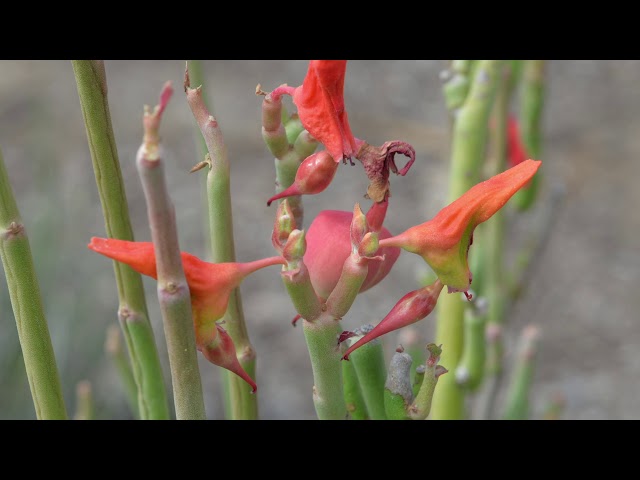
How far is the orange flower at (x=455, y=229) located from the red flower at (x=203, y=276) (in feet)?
0.18

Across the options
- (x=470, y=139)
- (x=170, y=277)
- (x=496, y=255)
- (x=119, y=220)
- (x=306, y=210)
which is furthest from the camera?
(x=306, y=210)

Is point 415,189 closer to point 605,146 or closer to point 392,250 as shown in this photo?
point 605,146

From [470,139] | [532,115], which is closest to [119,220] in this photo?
[470,139]

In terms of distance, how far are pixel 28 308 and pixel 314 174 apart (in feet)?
0.46

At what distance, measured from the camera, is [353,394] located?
45 centimetres

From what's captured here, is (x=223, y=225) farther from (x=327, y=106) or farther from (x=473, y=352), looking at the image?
(x=473, y=352)

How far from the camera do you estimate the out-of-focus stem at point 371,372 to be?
0.42 m

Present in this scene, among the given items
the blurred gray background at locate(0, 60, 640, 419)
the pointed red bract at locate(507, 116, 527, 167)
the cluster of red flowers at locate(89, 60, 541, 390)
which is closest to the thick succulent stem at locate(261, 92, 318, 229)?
the cluster of red flowers at locate(89, 60, 541, 390)

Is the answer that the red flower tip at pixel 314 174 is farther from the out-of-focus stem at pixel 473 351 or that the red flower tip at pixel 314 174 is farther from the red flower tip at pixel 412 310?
the out-of-focus stem at pixel 473 351

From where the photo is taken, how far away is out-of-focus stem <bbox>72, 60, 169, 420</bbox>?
0.37 meters

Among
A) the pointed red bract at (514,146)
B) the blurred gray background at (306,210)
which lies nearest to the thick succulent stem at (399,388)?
the pointed red bract at (514,146)

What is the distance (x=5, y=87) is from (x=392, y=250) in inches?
108

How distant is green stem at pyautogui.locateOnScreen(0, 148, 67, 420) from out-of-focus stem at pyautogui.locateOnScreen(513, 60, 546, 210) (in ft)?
2.09
